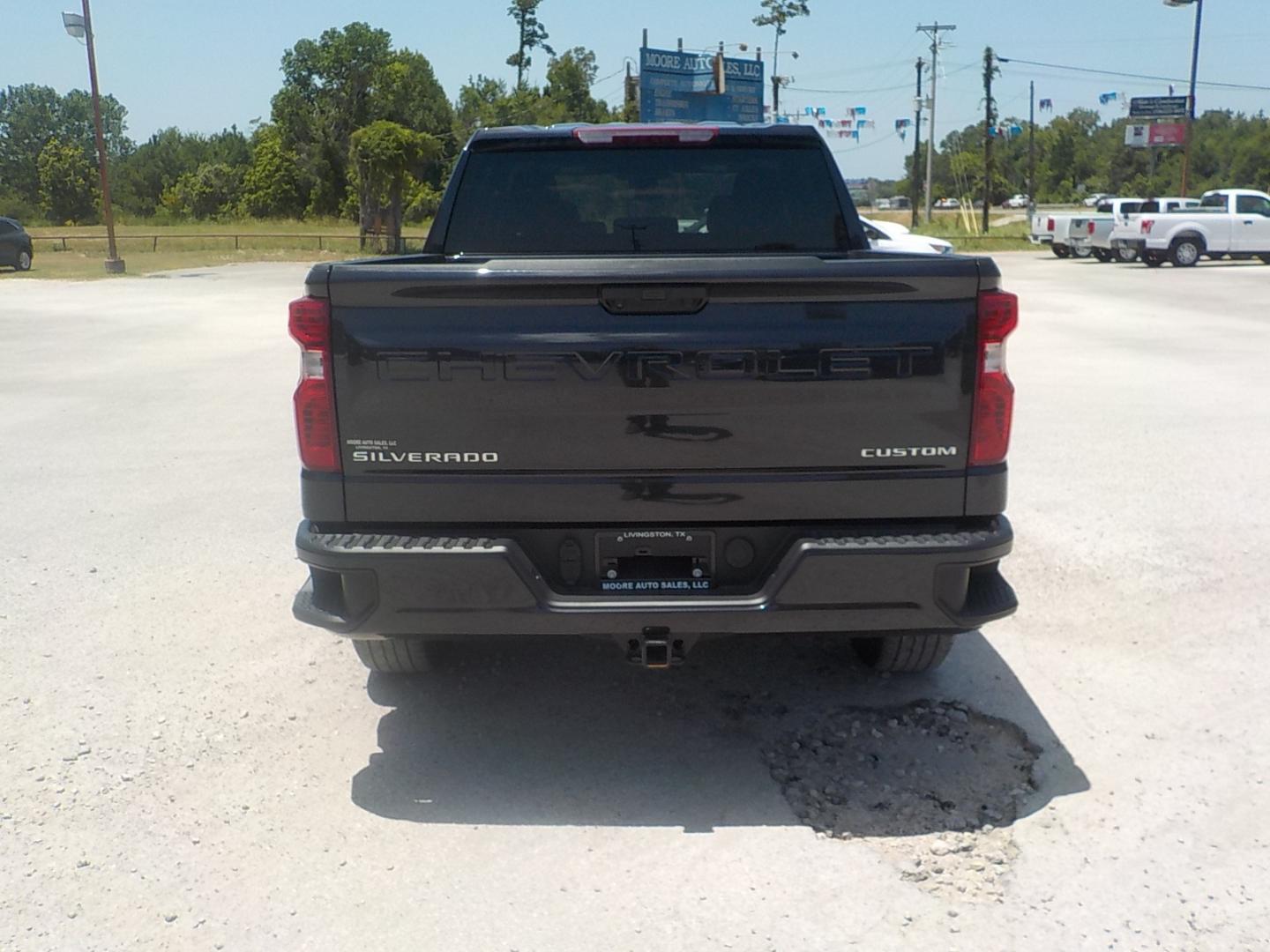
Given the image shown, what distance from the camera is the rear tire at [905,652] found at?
4.52 meters

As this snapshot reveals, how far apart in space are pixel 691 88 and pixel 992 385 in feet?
181

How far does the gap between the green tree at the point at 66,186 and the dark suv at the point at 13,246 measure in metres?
73.5

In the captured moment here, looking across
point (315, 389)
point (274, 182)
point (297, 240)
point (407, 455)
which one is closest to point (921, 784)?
point (407, 455)

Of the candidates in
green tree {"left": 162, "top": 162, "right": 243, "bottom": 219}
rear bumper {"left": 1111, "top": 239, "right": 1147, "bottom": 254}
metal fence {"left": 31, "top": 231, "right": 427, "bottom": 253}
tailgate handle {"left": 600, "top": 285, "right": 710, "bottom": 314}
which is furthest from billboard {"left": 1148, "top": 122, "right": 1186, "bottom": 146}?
tailgate handle {"left": 600, "top": 285, "right": 710, "bottom": 314}

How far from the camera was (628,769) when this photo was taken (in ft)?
13.5

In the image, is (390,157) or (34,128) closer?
(390,157)

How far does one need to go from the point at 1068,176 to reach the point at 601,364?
520 ft

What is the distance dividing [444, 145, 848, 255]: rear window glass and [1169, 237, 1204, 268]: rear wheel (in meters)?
32.2

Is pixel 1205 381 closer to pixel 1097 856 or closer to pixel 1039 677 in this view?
pixel 1039 677

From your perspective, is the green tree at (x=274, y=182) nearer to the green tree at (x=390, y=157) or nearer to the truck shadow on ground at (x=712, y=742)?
the green tree at (x=390, y=157)

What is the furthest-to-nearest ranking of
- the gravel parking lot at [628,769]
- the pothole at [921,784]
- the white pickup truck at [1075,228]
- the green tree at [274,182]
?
the green tree at [274,182] → the white pickup truck at [1075,228] → the pothole at [921,784] → the gravel parking lot at [628,769]

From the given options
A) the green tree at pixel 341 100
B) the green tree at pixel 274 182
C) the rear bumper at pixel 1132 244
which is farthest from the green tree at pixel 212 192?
the rear bumper at pixel 1132 244

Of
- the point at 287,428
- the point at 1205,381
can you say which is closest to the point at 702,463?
the point at 287,428

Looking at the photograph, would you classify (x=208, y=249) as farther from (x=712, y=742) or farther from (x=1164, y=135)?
(x=1164, y=135)
